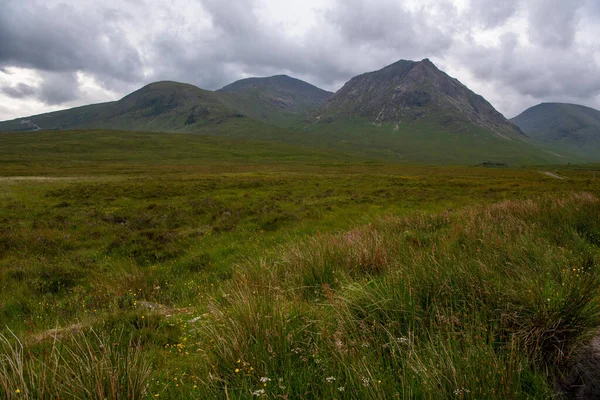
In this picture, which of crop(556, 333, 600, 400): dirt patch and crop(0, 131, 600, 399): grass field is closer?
crop(556, 333, 600, 400): dirt patch

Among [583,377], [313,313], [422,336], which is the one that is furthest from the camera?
[313,313]

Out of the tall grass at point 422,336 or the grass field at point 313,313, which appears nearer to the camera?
the tall grass at point 422,336

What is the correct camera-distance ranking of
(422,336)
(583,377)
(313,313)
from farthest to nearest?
(313,313)
(422,336)
(583,377)

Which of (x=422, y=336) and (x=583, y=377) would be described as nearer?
(x=583, y=377)

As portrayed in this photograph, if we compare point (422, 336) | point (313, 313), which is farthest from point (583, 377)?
point (313, 313)

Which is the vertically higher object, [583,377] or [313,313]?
[583,377]

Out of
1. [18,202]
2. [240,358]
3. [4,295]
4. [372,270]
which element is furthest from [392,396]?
[18,202]

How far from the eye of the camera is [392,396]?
260 centimetres

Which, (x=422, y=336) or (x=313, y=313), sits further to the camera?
(x=313, y=313)

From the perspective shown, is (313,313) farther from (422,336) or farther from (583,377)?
(583,377)

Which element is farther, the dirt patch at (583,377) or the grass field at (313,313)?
the grass field at (313,313)

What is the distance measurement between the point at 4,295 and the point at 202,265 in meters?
4.95

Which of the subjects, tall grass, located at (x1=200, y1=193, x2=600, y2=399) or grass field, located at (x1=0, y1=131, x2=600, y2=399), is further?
grass field, located at (x1=0, y1=131, x2=600, y2=399)

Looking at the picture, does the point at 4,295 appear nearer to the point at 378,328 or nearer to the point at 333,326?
the point at 333,326
